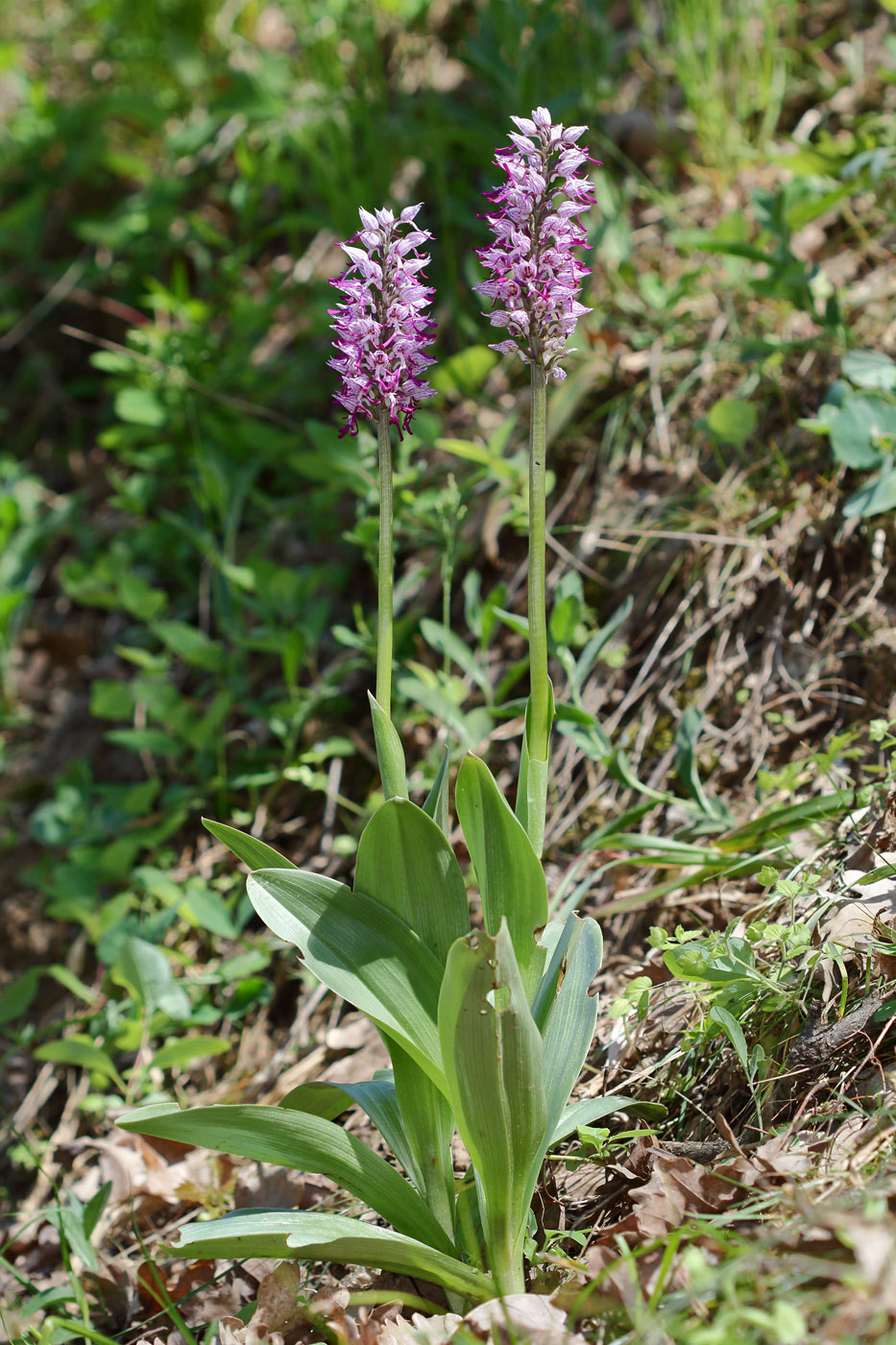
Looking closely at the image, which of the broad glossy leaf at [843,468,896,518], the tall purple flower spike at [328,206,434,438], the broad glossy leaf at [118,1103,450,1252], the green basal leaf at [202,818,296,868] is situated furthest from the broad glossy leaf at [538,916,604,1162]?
the broad glossy leaf at [843,468,896,518]

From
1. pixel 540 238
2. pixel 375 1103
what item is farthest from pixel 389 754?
pixel 540 238

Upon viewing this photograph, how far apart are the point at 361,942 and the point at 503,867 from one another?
23cm

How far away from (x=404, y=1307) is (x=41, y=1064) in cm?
148

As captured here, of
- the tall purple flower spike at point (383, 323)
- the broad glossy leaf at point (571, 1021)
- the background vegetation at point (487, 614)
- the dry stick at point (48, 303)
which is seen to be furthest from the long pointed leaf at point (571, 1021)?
the dry stick at point (48, 303)

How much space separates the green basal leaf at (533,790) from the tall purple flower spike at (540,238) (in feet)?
1.71

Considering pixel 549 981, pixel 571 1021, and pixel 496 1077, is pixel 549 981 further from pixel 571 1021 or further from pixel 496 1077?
pixel 496 1077

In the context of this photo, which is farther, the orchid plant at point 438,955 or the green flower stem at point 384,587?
the green flower stem at point 384,587

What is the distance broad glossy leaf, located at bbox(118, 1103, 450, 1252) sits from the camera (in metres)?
1.27

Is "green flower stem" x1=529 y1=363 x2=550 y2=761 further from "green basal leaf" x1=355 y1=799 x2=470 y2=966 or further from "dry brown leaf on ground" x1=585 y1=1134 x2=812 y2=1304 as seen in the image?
"dry brown leaf on ground" x1=585 y1=1134 x2=812 y2=1304

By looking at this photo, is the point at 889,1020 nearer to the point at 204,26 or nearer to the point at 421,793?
the point at 421,793

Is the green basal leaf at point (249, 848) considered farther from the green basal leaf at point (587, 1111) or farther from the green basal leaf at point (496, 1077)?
the green basal leaf at point (587, 1111)

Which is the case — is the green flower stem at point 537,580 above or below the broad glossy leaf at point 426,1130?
above

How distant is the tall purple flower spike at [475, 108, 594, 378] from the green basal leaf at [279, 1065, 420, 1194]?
1081 millimetres

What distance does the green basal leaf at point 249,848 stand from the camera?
51.9 inches
